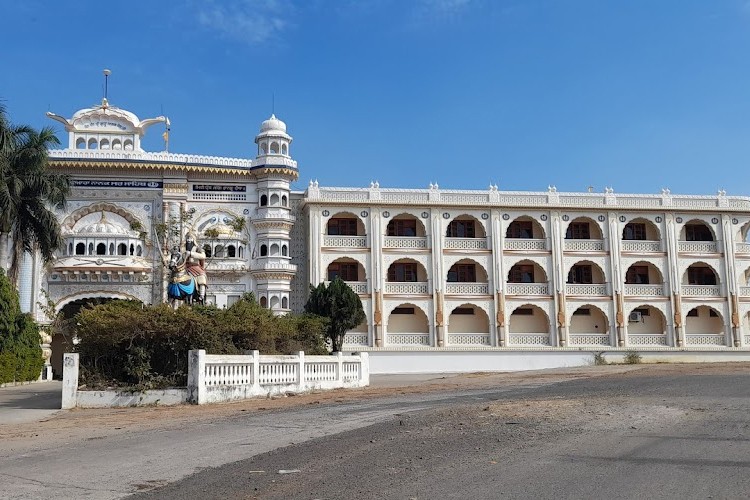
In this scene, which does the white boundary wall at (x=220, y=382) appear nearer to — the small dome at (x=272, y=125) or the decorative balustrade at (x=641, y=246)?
the small dome at (x=272, y=125)

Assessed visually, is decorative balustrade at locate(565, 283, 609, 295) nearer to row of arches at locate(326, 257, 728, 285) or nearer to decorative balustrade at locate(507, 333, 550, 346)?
row of arches at locate(326, 257, 728, 285)

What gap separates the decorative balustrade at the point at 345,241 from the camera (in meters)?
44.0

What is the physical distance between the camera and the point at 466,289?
147 ft

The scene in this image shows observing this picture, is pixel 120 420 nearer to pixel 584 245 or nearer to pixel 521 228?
pixel 521 228

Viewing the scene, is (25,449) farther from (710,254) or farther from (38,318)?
(710,254)

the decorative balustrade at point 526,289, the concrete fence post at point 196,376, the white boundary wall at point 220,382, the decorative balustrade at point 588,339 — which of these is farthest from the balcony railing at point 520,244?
the concrete fence post at point 196,376

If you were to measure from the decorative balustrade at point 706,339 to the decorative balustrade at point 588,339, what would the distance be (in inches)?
195

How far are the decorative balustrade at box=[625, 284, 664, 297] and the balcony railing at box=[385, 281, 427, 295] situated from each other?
12.3 meters

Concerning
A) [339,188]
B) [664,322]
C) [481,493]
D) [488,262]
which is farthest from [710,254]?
[481,493]

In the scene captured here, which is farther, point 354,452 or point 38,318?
point 38,318

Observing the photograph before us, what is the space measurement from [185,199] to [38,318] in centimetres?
947

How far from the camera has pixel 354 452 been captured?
9.90 metres

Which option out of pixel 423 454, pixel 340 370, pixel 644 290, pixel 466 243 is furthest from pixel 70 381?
pixel 644 290

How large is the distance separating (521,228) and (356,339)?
40.7 feet
